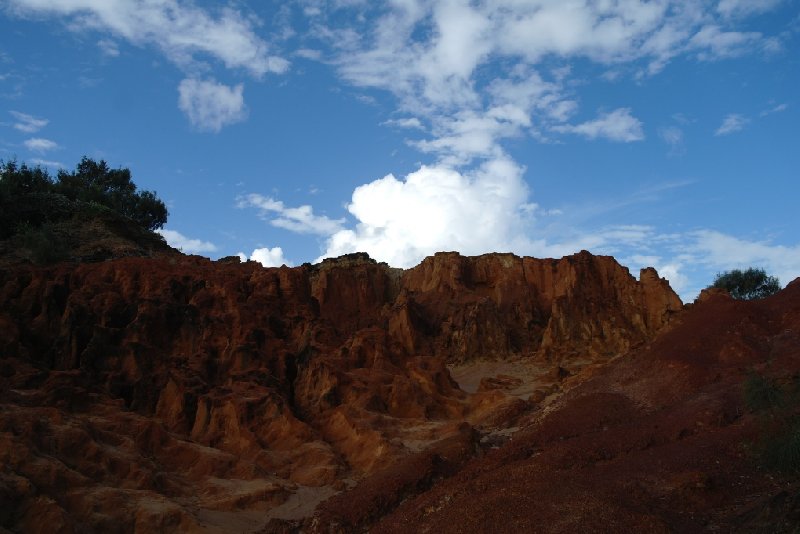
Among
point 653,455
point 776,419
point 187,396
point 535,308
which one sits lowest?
point 653,455

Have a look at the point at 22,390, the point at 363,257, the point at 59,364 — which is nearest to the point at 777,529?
the point at 22,390

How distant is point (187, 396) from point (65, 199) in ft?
75.7

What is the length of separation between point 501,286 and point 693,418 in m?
37.4

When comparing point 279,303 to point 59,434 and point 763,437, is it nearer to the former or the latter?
point 59,434

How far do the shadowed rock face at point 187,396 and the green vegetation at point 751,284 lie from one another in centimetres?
1915

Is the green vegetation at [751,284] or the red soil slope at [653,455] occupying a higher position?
the green vegetation at [751,284]

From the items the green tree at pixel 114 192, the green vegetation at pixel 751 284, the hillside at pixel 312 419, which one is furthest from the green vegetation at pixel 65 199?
the green vegetation at pixel 751 284

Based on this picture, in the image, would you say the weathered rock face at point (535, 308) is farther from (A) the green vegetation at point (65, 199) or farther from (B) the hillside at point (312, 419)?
(A) the green vegetation at point (65, 199)

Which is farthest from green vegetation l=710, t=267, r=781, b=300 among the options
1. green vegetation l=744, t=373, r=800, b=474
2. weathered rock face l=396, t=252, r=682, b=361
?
green vegetation l=744, t=373, r=800, b=474

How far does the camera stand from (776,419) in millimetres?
16141

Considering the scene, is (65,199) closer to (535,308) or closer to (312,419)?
(312,419)

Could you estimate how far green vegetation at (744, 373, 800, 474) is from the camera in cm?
1465

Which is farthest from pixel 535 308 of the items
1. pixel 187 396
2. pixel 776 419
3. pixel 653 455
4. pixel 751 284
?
pixel 776 419

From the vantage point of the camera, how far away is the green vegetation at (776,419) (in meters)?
14.6
